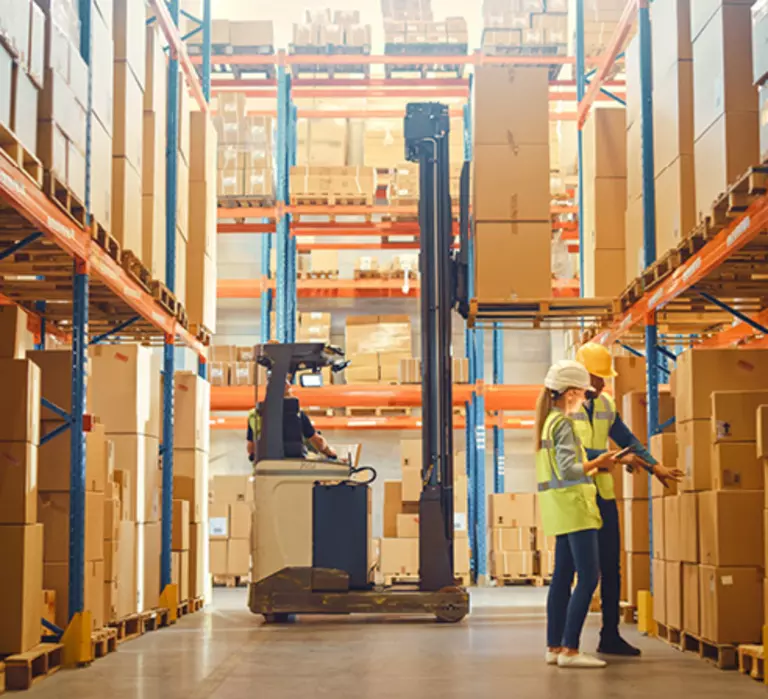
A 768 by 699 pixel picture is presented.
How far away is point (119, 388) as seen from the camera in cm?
870

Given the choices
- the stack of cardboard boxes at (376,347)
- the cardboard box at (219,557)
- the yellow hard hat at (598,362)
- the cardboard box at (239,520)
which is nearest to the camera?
the yellow hard hat at (598,362)

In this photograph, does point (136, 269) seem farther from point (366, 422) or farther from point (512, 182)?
point (366, 422)

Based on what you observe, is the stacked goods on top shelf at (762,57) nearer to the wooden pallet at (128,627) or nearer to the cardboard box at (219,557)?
the wooden pallet at (128,627)

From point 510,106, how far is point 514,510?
6115mm

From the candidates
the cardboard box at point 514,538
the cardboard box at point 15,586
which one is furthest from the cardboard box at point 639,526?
the cardboard box at point 514,538

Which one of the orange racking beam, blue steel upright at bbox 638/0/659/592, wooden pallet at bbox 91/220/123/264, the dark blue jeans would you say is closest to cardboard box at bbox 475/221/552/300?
blue steel upright at bbox 638/0/659/592

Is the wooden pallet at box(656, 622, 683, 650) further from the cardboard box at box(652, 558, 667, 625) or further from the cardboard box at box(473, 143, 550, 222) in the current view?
the cardboard box at box(473, 143, 550, 222)

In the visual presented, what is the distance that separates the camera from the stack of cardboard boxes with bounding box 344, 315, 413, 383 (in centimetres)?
1598

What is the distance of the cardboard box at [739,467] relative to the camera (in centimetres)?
623

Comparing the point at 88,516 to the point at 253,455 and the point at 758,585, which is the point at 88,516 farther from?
the point at 758,585

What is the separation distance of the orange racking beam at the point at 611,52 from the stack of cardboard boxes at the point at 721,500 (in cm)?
333

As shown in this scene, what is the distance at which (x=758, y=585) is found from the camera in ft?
20.4

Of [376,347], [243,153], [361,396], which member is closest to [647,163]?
[361,396]

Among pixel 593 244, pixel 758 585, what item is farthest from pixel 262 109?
pixel 758 585
